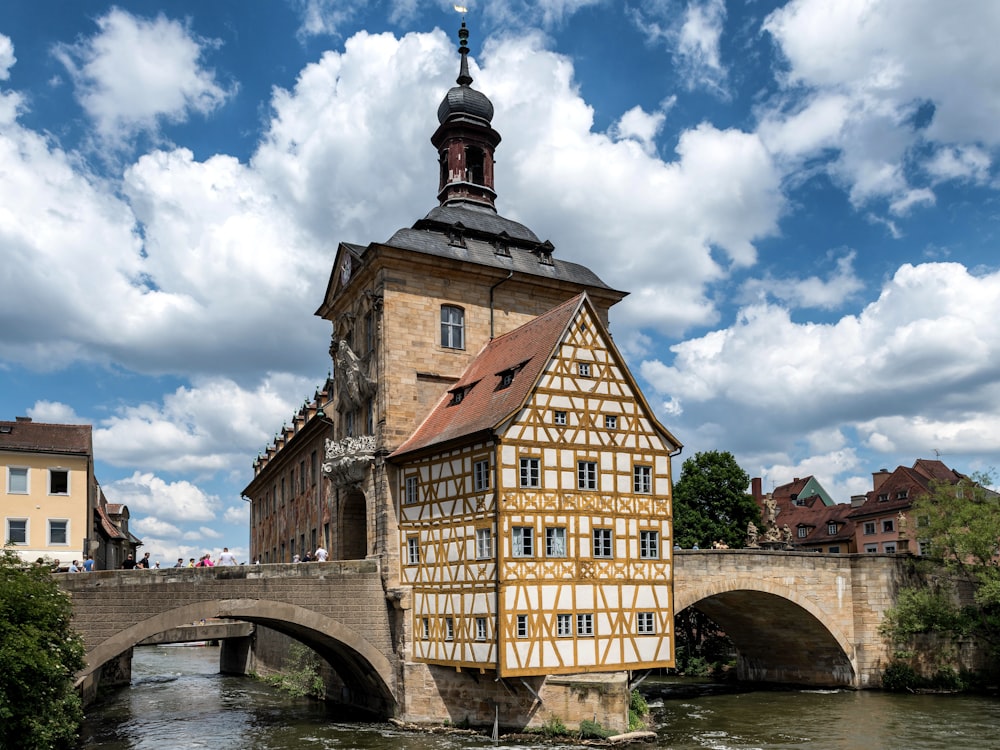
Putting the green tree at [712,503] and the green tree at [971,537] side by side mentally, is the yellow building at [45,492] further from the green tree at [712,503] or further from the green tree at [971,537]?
the green tree at [971,537]

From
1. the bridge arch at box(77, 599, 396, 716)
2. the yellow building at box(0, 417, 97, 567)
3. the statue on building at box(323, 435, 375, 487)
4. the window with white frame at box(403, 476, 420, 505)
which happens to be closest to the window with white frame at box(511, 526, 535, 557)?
the window with white frame at box(403, 476, 420, 505)

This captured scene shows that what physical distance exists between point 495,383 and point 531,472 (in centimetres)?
354

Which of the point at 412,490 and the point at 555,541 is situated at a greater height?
the point at 412,490

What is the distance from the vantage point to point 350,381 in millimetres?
31484

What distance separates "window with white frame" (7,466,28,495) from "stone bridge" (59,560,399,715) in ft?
34.6

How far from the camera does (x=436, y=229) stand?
33.3m

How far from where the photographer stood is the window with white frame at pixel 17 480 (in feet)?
116

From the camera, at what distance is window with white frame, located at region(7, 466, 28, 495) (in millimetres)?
35500

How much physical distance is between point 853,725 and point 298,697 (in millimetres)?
19399

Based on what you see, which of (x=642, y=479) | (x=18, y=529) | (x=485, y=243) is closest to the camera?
(x=642, y=479)

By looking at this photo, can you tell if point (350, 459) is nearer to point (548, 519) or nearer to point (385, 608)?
point (385, 608)

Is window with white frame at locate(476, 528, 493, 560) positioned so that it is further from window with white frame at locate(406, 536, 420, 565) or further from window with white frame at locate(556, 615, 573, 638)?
window with white frame at locate(406, 536, 420, 565)

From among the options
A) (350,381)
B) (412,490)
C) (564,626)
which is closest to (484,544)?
(564,626)

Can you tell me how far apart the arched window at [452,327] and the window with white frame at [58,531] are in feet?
52.3
